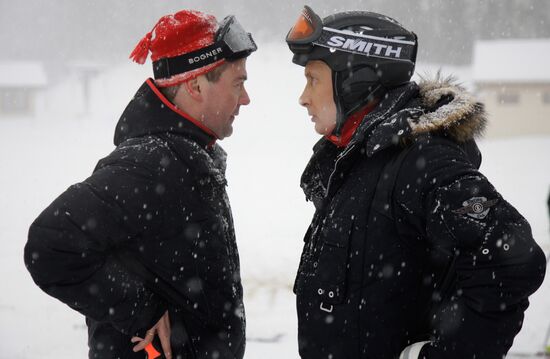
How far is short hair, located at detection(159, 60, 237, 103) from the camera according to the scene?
8.75 feet

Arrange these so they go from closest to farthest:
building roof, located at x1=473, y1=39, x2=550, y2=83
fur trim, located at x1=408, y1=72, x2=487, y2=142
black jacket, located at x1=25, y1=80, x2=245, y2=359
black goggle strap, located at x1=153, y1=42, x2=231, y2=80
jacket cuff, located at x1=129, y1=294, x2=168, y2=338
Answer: fur trim, located at x1=408, y1=72, x2=487, y2=142
black jacket, located at x1=25, y1=80, x2=245, y2=359
jacket cuff, located at x1=129, y1=294, x2=168, y2=338
black goggle strap, located at x1=153, y1=42, x2=231, y2=80
building roof, located at x1=473, y1=39, x2=550, y2=83

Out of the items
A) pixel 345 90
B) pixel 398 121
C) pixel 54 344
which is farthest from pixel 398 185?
pixel 54 344

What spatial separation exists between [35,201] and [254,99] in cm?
2610

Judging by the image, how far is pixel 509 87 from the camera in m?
36.9

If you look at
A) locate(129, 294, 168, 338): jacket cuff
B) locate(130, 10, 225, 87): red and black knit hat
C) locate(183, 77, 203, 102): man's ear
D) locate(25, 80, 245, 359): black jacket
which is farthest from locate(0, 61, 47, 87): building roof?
locate(129, 294, 168, 338): jacket cuff

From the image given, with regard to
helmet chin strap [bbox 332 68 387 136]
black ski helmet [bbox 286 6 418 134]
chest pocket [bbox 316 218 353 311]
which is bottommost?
chest pocket [bbox 316 218 353 311]

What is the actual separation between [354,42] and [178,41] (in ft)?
2.98

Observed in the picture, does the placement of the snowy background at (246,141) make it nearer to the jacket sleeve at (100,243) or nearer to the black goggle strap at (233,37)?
the jacket sleeve at (100,243)

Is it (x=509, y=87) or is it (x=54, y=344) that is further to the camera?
(x=509, y=87)

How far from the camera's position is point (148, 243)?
236cm

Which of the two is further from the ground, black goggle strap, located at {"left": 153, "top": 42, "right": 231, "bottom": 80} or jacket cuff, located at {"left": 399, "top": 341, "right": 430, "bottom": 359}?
black goggle strap, located at {"left": 153, "top": 42, "right": 231, "bottom": 80}

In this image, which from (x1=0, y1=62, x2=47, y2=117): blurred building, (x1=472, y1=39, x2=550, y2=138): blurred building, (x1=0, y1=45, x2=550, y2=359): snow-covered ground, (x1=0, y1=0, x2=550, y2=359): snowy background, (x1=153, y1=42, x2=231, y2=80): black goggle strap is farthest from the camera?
(x1=0, y1=62, x2=47, y2=117): blurred building

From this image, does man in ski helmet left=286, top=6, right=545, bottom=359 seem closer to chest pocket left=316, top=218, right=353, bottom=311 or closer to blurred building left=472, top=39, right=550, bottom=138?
chest pocket left=316, top=218, right=353, bottom=311

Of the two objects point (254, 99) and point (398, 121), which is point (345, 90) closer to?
point (398, 121)
